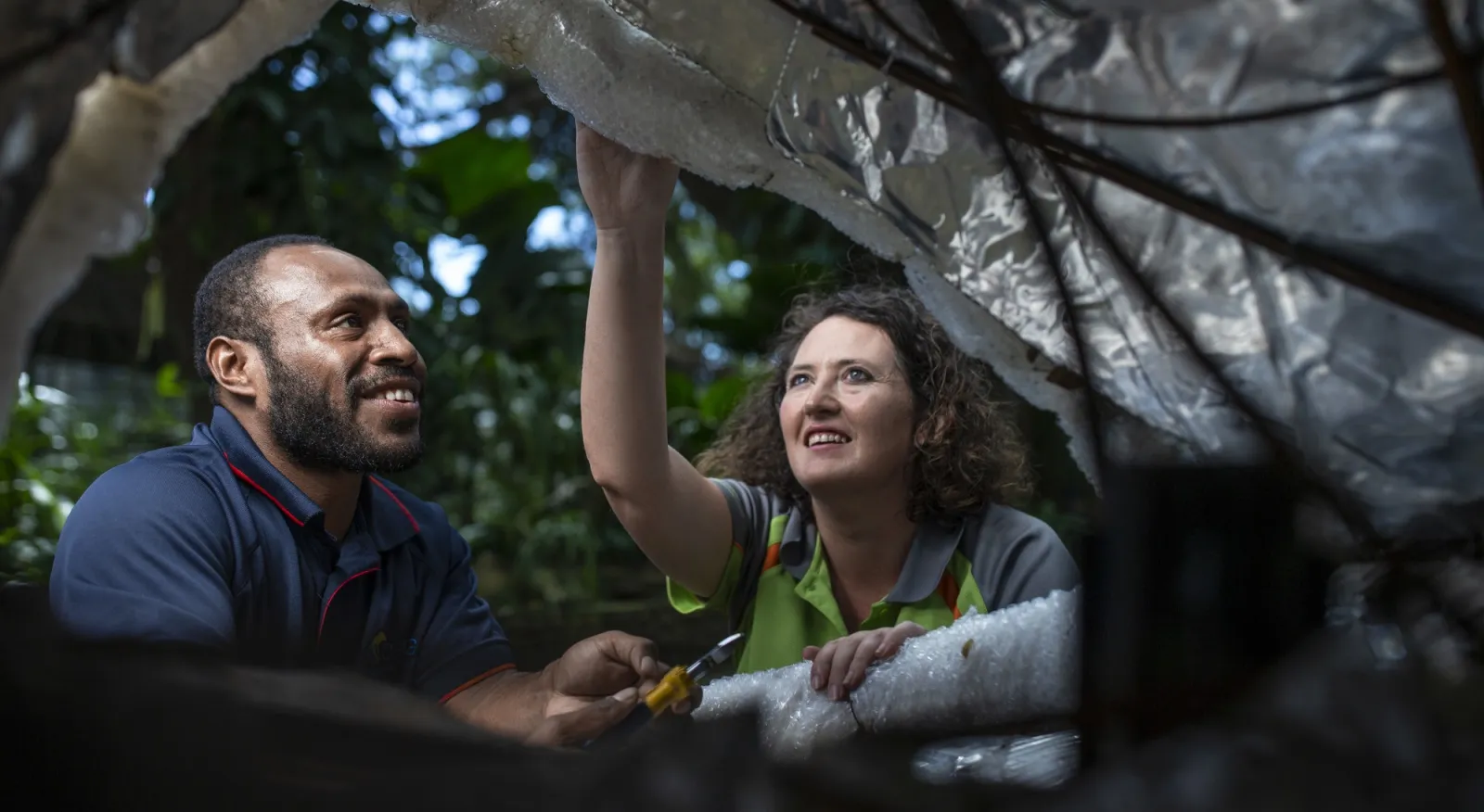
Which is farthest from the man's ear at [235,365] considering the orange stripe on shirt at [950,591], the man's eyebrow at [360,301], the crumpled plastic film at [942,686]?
the orange stripe on shirt at [950,591]

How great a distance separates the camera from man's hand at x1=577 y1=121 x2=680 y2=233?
1.56 m

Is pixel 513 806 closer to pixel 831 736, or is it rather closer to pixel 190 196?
pixel 831 736

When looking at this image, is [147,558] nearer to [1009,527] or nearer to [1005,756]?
[1005,756]

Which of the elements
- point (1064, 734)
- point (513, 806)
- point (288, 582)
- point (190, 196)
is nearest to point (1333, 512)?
point (1064, 734)

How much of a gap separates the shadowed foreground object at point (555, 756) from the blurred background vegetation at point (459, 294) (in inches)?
103

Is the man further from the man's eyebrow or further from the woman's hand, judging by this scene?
the woman's hand

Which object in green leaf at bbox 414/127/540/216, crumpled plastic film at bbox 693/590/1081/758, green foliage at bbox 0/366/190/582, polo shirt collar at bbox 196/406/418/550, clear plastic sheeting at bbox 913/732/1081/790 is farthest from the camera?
green leaf at bbox 414/127/540/216

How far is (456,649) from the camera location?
6.31 feet

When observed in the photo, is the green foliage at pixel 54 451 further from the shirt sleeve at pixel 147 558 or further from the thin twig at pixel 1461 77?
the thin twig at pixel 1461 77

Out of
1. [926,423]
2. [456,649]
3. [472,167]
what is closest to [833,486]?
[926,423]

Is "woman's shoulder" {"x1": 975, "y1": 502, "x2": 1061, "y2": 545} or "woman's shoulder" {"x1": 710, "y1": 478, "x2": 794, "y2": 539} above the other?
"woman's shoulder" {"x1": 710, "y1": 478, "x2": 794, "y2": 539}

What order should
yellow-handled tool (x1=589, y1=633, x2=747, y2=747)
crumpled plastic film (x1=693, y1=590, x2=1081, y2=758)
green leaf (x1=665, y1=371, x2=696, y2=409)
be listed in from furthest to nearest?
1. green leaf (x1=665, y1=371, x2=696, y2=409)
2. yellow-handled tool (x1=589, y1=633, x2=747, y2=747)
3. crumpled plastic film (x1=693, y1=590, x2=1081, y2=758)

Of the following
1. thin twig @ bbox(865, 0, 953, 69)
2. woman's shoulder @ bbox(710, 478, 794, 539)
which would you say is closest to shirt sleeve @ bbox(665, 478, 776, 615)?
woman's shoulder @ bbox(710, 478, 794, 539)

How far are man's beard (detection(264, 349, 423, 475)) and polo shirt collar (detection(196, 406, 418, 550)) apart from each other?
52mm
